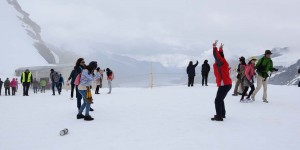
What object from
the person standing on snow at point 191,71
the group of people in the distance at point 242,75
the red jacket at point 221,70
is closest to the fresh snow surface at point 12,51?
the person standing on snow at point 191,71

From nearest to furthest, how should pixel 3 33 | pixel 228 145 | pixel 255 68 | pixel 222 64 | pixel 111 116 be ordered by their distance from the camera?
1. pixel 228 145
2. pixel 222 64
3. pixel 111 116
4. pixel 255 68
5. pixel 3 33

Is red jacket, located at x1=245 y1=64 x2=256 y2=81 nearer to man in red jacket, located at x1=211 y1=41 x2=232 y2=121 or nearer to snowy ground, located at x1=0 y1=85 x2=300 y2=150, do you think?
snowy ground, located at x1=0 y1=85 x2=300 y2=150

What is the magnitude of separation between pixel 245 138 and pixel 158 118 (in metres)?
3.09

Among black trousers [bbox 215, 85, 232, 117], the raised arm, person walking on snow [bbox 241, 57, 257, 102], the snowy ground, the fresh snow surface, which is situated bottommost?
the snowy ground

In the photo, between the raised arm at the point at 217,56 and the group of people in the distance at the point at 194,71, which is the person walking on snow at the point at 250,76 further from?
the group of people in the distance at the point at 194,71

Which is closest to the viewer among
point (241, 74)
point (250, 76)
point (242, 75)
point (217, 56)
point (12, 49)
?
point (217, 56)

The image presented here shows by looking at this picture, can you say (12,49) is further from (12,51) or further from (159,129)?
(159,129)

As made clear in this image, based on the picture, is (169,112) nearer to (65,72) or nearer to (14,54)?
(65,72)

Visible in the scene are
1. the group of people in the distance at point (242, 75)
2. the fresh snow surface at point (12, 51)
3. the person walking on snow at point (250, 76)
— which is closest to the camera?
the group of people in the distance at point (242, 75)

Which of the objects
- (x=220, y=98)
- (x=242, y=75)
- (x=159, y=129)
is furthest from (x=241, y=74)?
(x=159, y=129)

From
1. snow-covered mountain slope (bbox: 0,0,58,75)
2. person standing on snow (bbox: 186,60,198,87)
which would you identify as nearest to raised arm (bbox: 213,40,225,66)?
person standing on snow (bbox: 186,60,198,87)

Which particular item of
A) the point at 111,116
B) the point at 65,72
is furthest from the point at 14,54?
the point at 111,116

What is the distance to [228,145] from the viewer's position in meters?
6.15

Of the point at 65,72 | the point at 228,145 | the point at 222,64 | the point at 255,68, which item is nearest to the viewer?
the point at 228,145
